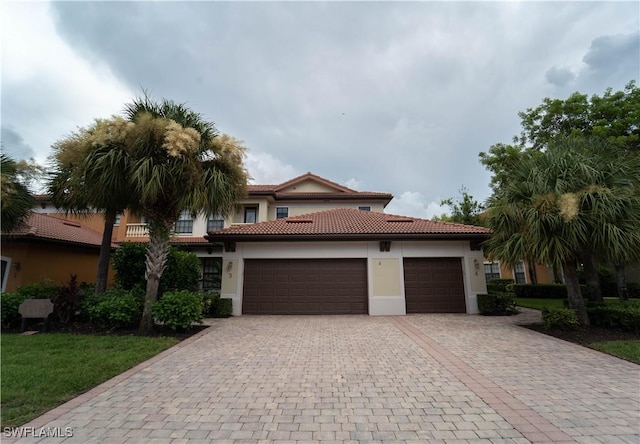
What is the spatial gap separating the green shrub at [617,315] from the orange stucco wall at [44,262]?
22.8 m

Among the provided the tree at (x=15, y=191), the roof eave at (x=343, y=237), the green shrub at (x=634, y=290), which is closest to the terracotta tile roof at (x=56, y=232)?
the tree at (x=15, y=191)

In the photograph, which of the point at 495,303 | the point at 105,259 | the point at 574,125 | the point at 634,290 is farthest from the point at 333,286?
the point at 634,290

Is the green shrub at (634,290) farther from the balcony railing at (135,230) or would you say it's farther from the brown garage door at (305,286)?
the balcony railing at (135,230)

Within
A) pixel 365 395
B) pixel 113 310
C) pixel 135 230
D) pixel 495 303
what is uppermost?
pixel 135 230

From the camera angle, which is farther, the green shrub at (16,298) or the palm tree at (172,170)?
the green shrub at (16,298)

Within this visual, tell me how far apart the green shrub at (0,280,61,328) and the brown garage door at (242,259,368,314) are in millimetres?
6812

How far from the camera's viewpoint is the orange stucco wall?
44.5 ft

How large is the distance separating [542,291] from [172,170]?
2375cm

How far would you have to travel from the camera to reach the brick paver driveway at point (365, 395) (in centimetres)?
334

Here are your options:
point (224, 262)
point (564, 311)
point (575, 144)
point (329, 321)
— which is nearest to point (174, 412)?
point (329, 321)

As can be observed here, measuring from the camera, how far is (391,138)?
15.7 m

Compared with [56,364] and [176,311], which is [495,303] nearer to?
[176,311]

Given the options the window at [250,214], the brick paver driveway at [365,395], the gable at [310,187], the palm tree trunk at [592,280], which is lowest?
the brick paver driveway at [365,395]

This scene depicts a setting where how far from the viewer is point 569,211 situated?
7711 mm
